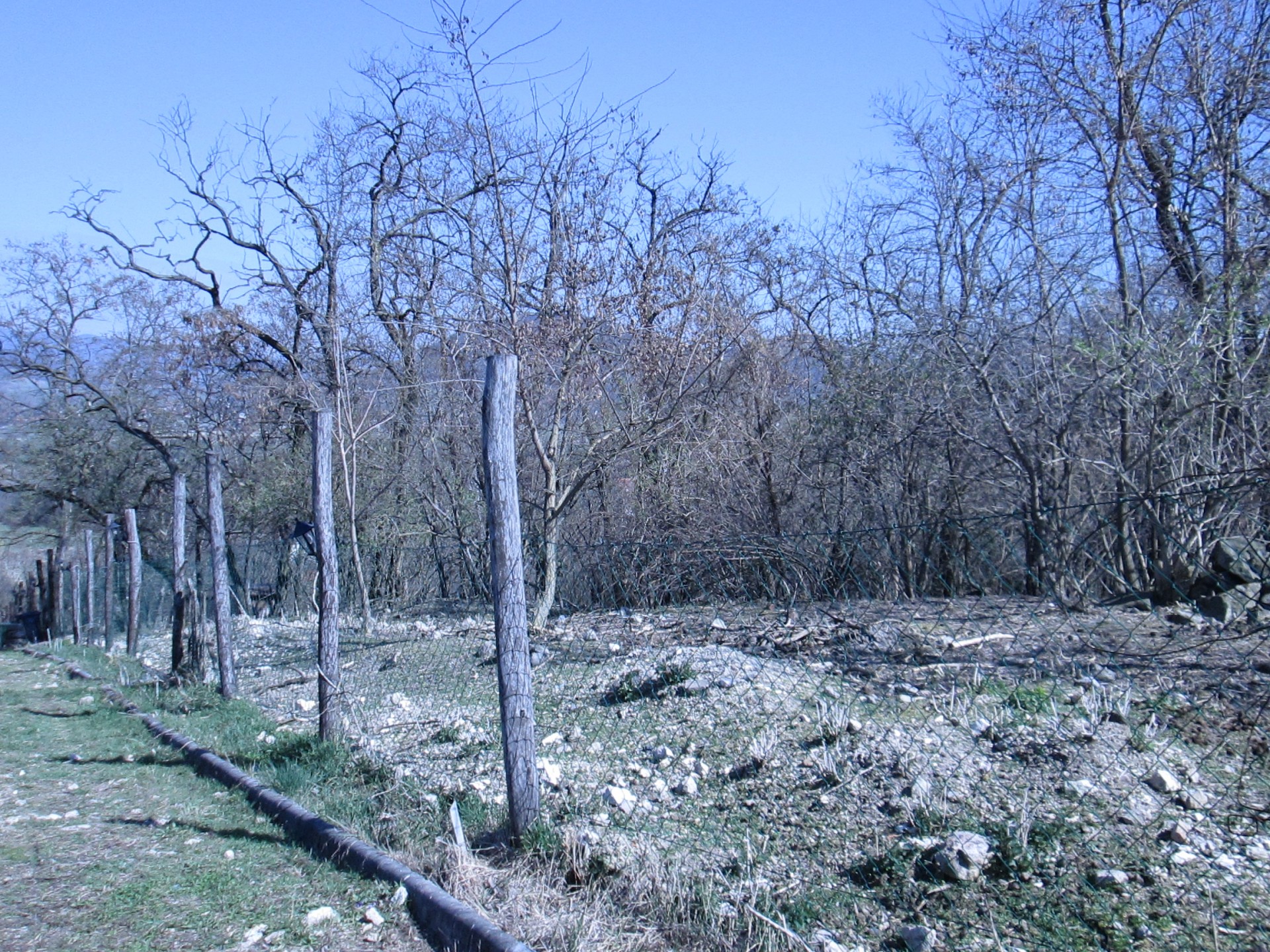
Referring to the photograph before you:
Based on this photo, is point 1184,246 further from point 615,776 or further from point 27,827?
point 27,827

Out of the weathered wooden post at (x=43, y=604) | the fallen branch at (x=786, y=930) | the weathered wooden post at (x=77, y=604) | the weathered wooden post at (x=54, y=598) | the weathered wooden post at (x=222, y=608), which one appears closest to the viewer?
the fallen branch at (x=786, y=930)

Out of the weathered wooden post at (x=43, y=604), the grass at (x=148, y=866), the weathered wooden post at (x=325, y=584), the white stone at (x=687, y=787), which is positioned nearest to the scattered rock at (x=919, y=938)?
the white stone at (x=687, y=787)

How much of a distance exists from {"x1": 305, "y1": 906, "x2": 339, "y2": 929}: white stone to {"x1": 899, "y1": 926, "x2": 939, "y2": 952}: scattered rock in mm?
2204

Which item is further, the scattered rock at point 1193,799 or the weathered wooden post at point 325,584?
the weathered wooden post at point 325,584

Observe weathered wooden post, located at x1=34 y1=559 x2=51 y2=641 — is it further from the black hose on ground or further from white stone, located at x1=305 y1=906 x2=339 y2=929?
white stone, located at x1=305 y1=906 x2=339 y2=929

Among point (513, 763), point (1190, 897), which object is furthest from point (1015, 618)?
point (513, 763)

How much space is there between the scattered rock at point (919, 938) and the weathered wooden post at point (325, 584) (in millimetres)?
4111

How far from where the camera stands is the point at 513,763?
14.3ft

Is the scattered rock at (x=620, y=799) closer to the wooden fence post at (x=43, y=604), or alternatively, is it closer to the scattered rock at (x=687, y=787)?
the scattered rock at (x=687, y=787)

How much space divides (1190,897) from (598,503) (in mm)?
8855

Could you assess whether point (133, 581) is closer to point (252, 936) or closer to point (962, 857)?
point (252, 936)

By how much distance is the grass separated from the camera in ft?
12.8

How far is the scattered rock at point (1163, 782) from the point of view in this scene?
414 centimetres

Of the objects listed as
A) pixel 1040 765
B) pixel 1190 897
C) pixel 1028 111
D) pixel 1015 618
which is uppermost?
pixel 1028 111
